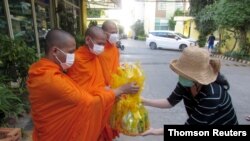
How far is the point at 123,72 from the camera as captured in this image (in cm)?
256

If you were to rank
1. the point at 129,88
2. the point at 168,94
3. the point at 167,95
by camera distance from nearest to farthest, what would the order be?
the point at 129,88 → the point at 167,95 → the point at 168,94

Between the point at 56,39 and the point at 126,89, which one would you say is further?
the point at 126,89

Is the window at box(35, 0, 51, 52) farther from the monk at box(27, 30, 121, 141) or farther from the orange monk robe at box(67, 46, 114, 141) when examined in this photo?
the monk at box(27, 30, 121, 141)

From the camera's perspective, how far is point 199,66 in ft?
6.08

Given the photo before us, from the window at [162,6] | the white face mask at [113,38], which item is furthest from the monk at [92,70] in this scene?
the window at [162,6]

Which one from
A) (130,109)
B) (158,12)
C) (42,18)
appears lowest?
(130,109)

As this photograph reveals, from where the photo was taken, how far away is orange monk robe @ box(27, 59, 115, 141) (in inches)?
76.9

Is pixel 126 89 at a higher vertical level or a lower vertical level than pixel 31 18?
lower

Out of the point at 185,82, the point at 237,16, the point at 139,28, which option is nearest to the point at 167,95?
the point at 185,82

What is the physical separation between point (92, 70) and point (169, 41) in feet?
60.5

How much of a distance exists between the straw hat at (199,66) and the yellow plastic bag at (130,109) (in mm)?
616

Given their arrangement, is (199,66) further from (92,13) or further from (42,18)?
(92,13)

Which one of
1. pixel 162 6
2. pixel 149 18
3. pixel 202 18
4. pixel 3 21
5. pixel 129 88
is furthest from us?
pixel 162 6

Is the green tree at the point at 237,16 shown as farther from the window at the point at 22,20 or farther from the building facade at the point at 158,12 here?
the building facade at the point at 158,12
